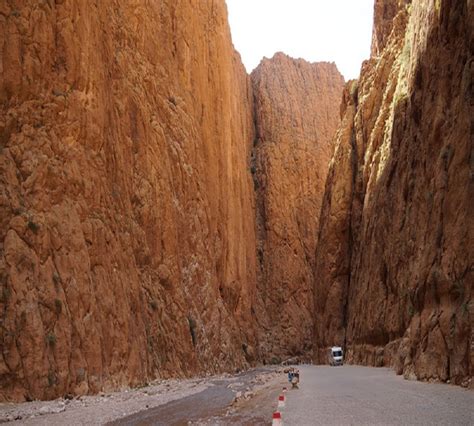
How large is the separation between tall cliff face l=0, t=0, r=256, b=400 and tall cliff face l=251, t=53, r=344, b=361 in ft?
76.7

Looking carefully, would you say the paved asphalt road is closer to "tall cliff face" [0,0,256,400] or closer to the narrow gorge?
the narrow gorge

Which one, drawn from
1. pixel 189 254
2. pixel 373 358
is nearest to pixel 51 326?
pixel 189 254

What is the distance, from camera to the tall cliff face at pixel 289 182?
228ft

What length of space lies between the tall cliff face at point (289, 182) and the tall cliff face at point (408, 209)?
14.4 meters

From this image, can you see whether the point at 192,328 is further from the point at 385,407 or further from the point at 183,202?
the point at 385,407

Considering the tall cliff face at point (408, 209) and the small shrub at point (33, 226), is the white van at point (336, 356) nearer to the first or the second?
the tall cliff face at point (408, 209)

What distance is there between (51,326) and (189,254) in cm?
2043

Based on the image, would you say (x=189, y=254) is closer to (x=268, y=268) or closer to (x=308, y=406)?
(x=308, y=406)

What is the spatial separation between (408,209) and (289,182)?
164ft

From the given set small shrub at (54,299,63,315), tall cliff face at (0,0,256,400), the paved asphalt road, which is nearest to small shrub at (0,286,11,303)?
tall cliff face at (0,0,256,400)

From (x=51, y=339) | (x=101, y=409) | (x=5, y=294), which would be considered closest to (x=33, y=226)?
(x=5, y=294)

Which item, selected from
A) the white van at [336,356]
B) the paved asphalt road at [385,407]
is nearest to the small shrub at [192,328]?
the white van at [336,356]

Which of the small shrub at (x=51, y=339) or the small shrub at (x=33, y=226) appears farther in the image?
the small shrub at (x=33, y=226)

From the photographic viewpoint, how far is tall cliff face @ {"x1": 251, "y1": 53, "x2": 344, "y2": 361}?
69.4 meters
